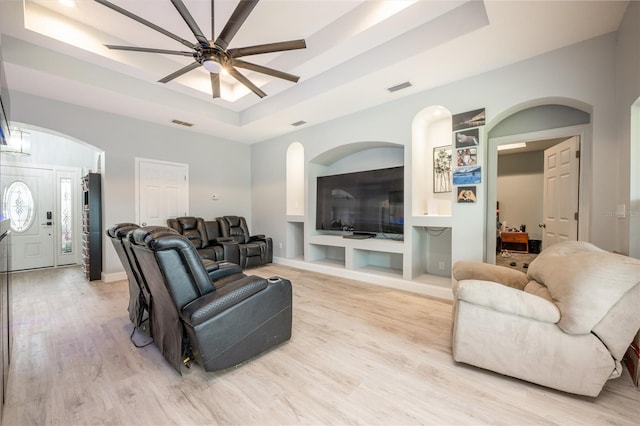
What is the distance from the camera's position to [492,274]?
242cm

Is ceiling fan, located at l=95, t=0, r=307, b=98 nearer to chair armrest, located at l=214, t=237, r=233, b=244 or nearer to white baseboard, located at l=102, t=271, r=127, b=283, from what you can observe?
chair armrest, located at l=214, t=237, r=233, b=244

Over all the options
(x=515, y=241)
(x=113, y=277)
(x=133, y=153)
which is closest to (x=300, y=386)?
(x=113, y=277)

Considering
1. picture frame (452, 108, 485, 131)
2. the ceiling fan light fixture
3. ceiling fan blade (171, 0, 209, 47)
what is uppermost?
ceiling fan blade (171, 0, 209, 47)

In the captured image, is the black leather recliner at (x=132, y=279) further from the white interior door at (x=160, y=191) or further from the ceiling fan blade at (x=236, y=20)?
the white interior door at (x=160, y=191)

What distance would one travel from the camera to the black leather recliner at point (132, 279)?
2.19 metres

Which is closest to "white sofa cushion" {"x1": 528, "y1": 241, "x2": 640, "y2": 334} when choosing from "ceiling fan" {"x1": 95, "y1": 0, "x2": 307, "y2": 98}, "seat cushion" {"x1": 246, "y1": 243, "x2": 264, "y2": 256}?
"ceiling fan" {"x1": 95, "y1": 0, "x2": 307, "y2": 98}

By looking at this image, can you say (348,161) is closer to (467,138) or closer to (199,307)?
(467,138)

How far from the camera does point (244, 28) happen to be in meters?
3.13

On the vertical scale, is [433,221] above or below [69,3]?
below

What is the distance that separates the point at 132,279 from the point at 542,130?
494 centimetres

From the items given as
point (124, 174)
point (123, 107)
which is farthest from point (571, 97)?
point (124, 174)

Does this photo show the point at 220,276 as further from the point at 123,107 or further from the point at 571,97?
the point at 571,97

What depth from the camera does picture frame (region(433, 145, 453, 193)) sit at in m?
3.96

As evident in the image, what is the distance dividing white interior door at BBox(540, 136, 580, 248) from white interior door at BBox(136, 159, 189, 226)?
637 centimetres
